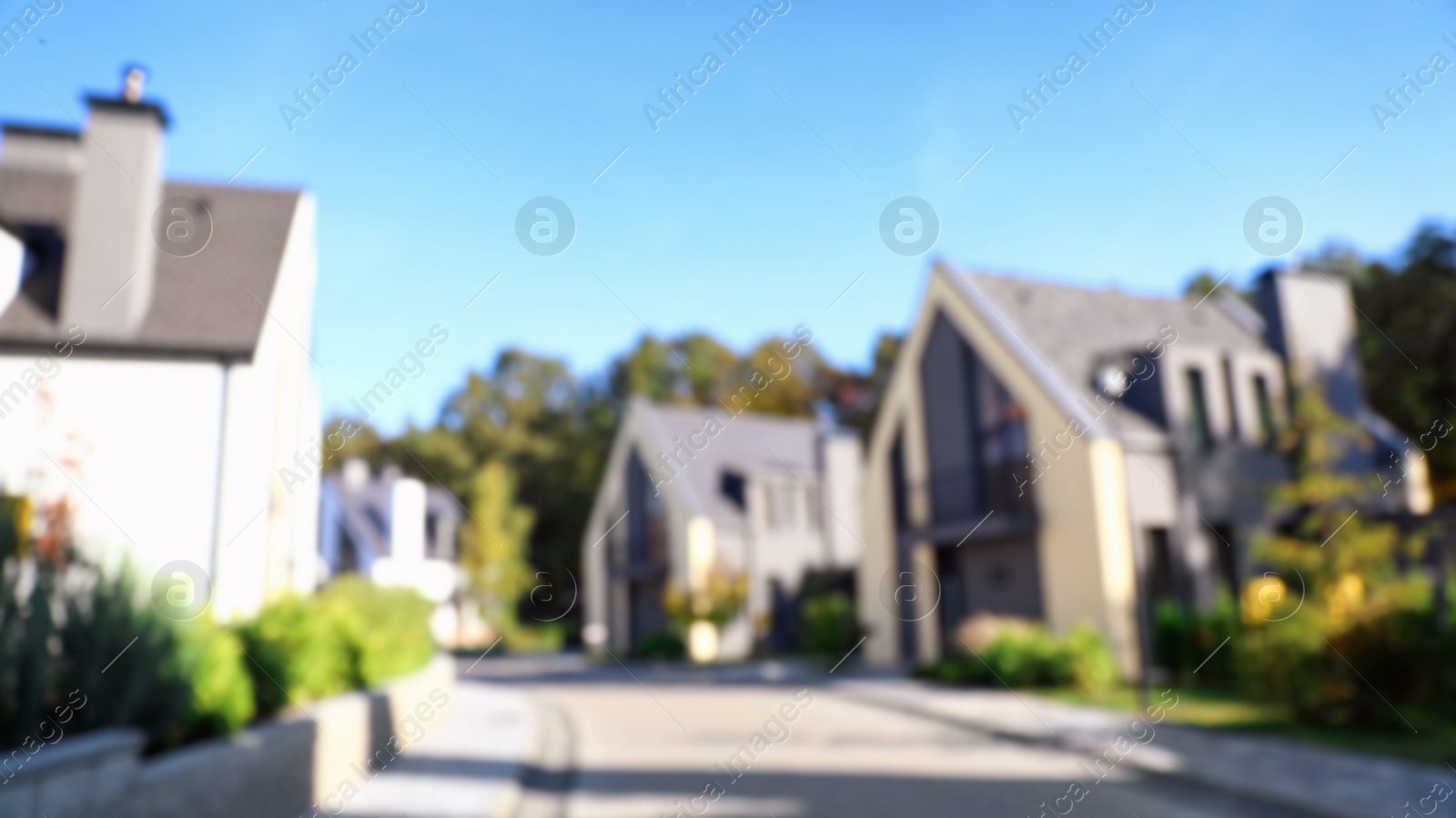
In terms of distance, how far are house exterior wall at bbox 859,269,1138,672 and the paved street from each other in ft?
15.5

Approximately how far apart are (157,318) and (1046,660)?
13996 millimetres

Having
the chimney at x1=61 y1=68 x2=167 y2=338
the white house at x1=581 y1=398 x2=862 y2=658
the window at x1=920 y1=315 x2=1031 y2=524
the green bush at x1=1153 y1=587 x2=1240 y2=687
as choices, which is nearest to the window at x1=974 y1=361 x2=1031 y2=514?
the window at x1=920 y1=315 x2=1031 y2=524

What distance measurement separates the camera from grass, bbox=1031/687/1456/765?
930cm

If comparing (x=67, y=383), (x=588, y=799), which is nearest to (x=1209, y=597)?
(x=588, y=799)

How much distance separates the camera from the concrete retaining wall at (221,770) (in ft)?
14.5

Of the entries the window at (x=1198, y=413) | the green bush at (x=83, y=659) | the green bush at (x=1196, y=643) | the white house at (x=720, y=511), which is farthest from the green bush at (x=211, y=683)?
the white house at (x=720, y=511)

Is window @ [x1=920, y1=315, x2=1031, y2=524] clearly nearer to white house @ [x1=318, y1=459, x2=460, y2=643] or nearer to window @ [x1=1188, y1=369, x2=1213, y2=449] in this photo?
window @ [x1=1188, y1=369, x2=1213, y2=449]

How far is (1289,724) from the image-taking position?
37.0 feet

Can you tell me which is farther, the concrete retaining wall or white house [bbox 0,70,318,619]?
white house [bbox 0,70,318,619]

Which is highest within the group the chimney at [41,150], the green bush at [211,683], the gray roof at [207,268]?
the chimney at [41,150]

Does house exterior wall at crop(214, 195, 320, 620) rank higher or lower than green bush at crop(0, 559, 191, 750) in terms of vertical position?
higher

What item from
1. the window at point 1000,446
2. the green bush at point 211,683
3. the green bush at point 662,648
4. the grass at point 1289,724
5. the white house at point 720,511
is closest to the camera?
the green bush at point 211,683

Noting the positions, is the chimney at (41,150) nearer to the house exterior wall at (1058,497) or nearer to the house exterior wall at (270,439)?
the house exterior wall at (270,439)

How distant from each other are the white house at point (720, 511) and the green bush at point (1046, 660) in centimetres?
1158
